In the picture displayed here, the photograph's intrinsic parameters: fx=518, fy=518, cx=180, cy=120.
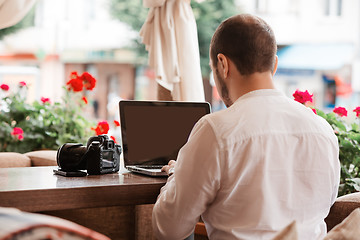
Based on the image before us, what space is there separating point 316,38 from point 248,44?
1041 centimetres

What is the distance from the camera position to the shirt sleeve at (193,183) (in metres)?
1.39

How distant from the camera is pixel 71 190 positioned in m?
1.59

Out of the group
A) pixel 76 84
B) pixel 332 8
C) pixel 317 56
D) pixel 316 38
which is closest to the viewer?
pixel 76 84

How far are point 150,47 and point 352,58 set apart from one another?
872 centimetres

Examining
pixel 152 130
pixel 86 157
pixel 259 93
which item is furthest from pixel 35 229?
pixel 152 130

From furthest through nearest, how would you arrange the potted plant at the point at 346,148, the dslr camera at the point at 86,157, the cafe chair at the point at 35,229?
the potted plant at the point at 346,148 < the dslr camera at the point at 86,157 < the cafe chair at the point at 35,229

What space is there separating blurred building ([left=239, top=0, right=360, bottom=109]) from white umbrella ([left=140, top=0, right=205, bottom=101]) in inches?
316

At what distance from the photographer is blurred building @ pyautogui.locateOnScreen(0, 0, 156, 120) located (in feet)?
39.7

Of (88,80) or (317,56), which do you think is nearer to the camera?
(88,80)

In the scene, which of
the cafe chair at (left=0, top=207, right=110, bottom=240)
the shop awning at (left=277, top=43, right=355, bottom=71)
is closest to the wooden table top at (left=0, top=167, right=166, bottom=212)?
the cafe chair at (left=0, top=207, right=110, bottom=240)

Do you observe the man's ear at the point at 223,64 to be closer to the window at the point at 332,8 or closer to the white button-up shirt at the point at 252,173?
the white button-up shirt at the point at 252,173

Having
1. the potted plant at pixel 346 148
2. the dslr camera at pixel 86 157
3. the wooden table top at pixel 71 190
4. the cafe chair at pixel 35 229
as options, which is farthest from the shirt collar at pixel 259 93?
the potted plant at pixel 346 148

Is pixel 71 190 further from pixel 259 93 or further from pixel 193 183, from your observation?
pixel 259 93

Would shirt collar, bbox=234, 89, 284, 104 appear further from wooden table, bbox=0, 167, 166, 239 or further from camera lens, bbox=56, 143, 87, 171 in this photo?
camera lens, bbox=56, 143, 87, 171
